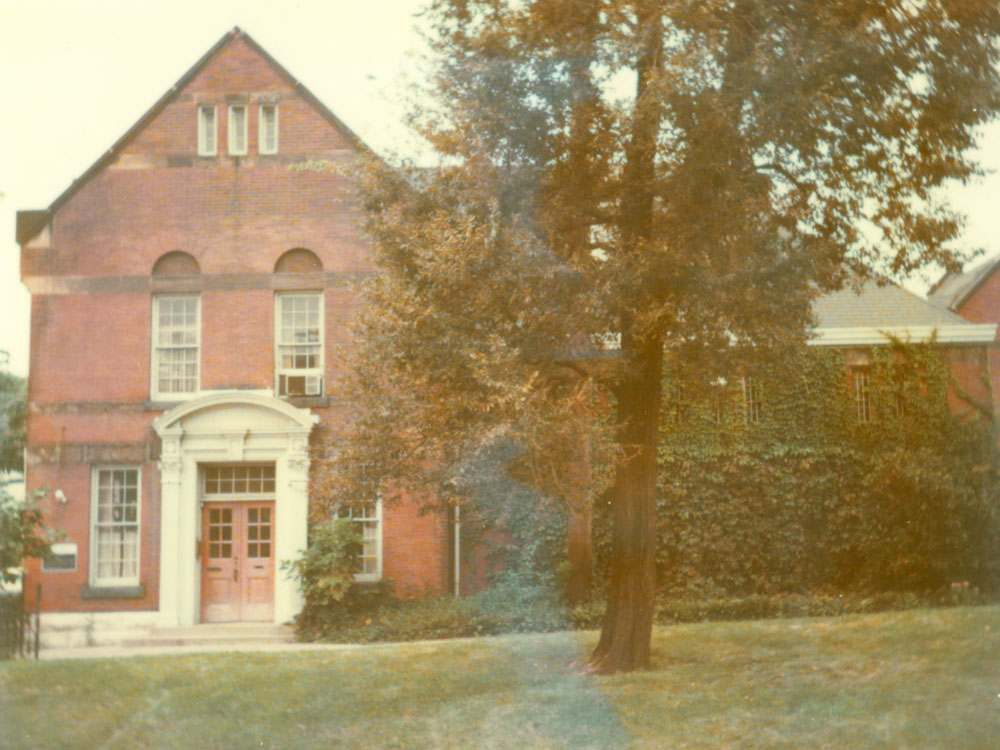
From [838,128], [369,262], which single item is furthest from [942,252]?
[369,262]

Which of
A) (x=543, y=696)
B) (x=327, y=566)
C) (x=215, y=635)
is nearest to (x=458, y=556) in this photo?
(x=327, y=566)

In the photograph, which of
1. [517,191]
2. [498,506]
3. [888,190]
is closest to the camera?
[517,191]

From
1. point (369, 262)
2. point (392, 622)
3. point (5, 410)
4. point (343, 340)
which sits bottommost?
point (392, 622)

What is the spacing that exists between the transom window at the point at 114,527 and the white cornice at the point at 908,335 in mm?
9153

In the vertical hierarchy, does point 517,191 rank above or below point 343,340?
above

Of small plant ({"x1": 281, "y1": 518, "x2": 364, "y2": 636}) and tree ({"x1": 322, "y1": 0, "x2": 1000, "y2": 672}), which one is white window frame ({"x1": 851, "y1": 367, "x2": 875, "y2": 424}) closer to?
tree ({"x1": 322, "y1": 0, "x2": 1000, "y2": 672})

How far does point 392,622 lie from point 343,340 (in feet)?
11.4

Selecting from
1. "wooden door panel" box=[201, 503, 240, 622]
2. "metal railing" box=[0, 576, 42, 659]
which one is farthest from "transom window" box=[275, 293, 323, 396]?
"metal railing" box=[0, 576, 42, 659]

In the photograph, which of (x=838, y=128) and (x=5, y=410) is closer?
(x=838, y=128)

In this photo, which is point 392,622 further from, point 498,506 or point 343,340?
point 343,340

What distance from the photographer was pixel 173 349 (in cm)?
1228

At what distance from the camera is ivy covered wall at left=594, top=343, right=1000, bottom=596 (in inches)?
485

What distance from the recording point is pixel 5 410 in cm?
1156

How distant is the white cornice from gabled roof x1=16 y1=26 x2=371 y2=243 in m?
7.22
